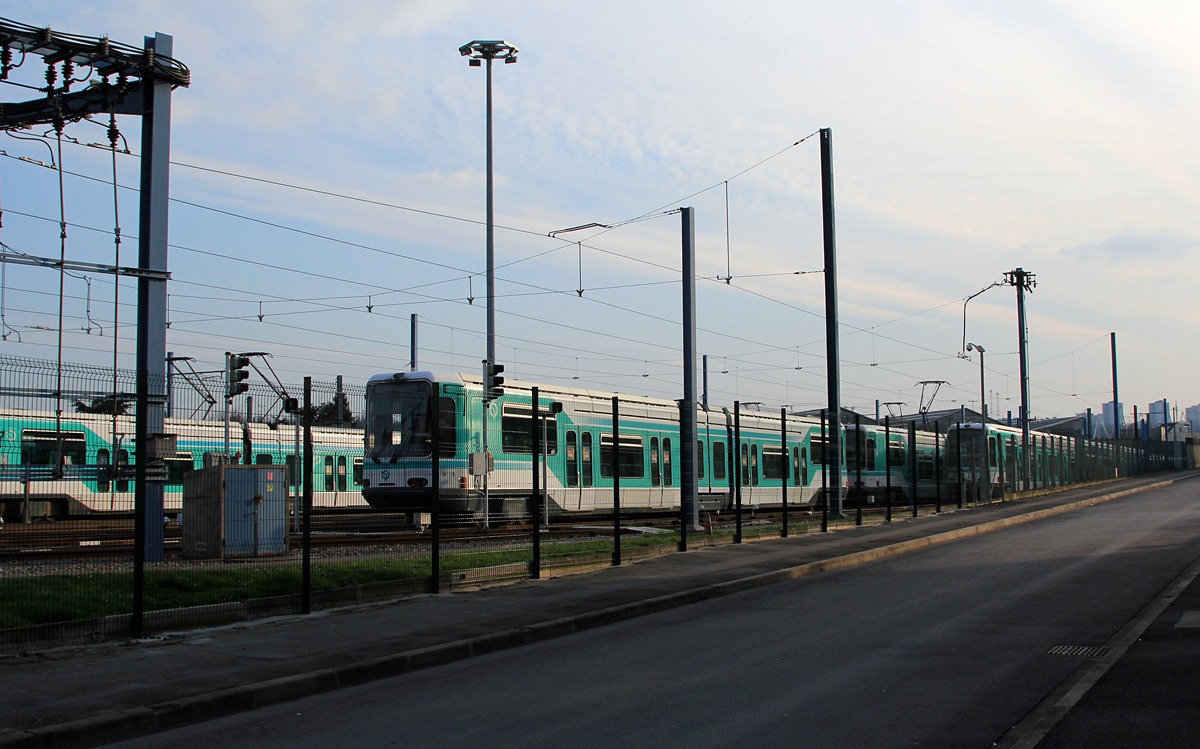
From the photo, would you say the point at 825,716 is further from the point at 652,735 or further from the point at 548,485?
the point at 548,485

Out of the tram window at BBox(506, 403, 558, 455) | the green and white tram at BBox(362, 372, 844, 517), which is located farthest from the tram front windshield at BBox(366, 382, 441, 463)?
the tram window at BBox(506, 403, 558, 455)

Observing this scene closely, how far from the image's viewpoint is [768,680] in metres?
8.26

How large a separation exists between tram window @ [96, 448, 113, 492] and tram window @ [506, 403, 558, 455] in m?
11.9

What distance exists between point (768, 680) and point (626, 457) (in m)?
19.4

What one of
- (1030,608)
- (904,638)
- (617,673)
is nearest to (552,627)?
(617,673)

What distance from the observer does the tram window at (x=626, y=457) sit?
27.0 metres

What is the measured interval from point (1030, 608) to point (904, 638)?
9.10 feet

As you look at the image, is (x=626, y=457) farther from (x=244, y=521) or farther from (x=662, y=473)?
(x=244, y=521)

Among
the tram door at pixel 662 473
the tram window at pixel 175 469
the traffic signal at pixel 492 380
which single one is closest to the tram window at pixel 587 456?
the tram door at pixel 662 473

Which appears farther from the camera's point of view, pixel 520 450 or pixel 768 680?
pixel 520 450

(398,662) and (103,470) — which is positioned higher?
→ (103,470)

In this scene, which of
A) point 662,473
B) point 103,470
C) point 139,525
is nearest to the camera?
point 139,525

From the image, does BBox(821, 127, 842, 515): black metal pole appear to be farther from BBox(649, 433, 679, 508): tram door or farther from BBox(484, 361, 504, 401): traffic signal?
BBox(484, 361, 504, 401): traffic signal

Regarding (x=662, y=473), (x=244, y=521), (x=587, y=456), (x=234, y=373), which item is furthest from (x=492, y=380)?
(x=244, y=521)
